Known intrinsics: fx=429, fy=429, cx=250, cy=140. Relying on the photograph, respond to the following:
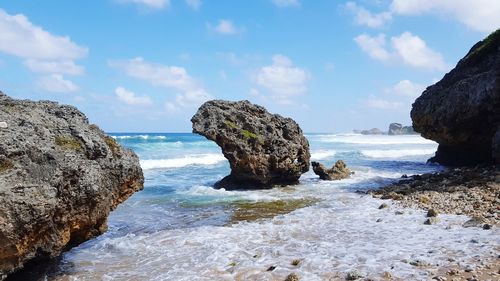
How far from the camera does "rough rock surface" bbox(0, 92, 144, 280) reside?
240 inches

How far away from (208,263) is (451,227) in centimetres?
557

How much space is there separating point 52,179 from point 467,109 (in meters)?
19.5

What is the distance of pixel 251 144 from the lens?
62.2ft

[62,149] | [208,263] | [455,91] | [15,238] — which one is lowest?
[208,263]

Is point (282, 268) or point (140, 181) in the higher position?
point (140, 181)

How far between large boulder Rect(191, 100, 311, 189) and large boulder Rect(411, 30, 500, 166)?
7.78 meters

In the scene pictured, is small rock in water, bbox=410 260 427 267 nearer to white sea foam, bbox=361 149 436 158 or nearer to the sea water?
the sea water

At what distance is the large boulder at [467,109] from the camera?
19.7 meters

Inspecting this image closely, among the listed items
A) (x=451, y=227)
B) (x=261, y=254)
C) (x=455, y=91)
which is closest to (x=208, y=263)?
(x=261, y=254)

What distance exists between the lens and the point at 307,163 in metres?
20.7

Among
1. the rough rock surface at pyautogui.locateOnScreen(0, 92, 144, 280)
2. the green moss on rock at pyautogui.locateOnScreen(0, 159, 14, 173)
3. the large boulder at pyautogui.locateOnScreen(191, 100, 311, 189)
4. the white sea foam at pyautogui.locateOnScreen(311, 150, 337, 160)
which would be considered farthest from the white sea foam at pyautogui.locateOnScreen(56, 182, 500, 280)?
the white sea foam at pyautogui.locateOnScreen(311, 150, 337, 160)

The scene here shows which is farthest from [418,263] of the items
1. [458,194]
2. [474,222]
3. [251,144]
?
[251,144]

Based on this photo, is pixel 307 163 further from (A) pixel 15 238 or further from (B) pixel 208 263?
(A) pixel 15 238

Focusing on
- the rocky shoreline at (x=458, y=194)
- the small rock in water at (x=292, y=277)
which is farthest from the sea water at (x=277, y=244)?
the rocky shoreline at (x=458, y=194)
